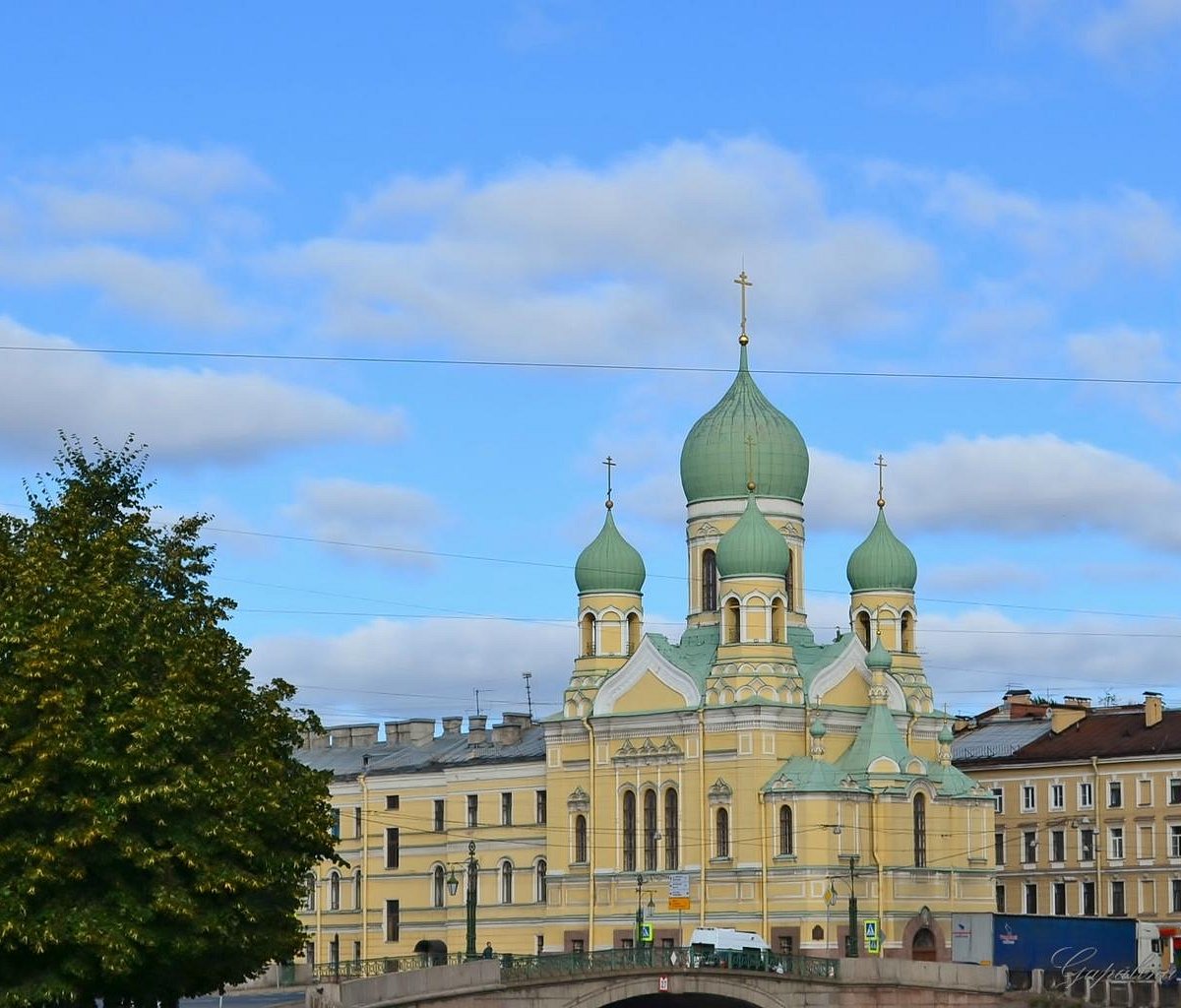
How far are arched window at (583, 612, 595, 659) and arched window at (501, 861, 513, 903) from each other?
847cm

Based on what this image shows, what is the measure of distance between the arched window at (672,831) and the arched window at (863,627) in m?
Result: 10.5

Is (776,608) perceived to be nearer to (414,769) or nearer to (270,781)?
(414,769)

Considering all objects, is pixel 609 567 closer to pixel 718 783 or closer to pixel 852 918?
pixel 718 783

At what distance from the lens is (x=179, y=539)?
55.9 meters

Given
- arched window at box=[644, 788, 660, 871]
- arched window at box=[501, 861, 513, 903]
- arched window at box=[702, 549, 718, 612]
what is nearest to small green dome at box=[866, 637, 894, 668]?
arched window at box=[702, 549, 718, 612]

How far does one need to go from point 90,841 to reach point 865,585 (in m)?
49.9

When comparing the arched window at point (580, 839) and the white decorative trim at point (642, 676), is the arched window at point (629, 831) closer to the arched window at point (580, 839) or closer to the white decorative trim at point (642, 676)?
the arched window at point (580, 839)

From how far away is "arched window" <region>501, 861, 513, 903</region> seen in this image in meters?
94.7

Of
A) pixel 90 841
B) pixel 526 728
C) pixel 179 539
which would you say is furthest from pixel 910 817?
pixel 90 841

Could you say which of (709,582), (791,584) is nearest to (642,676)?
(709,582)

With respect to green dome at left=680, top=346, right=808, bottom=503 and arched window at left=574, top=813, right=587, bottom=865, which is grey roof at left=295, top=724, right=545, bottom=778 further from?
green dome at left=680, top=346, right=808, bottom=503

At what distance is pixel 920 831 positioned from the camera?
284ft

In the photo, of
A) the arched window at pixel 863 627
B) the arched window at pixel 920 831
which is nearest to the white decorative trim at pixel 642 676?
the arched window at pixel 920 831

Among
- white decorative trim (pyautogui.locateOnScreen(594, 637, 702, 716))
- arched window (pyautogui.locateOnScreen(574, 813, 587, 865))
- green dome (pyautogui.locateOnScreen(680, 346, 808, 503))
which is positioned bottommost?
arched window (pyautogui.locateOnScreen(574, 813, 587, 865))
